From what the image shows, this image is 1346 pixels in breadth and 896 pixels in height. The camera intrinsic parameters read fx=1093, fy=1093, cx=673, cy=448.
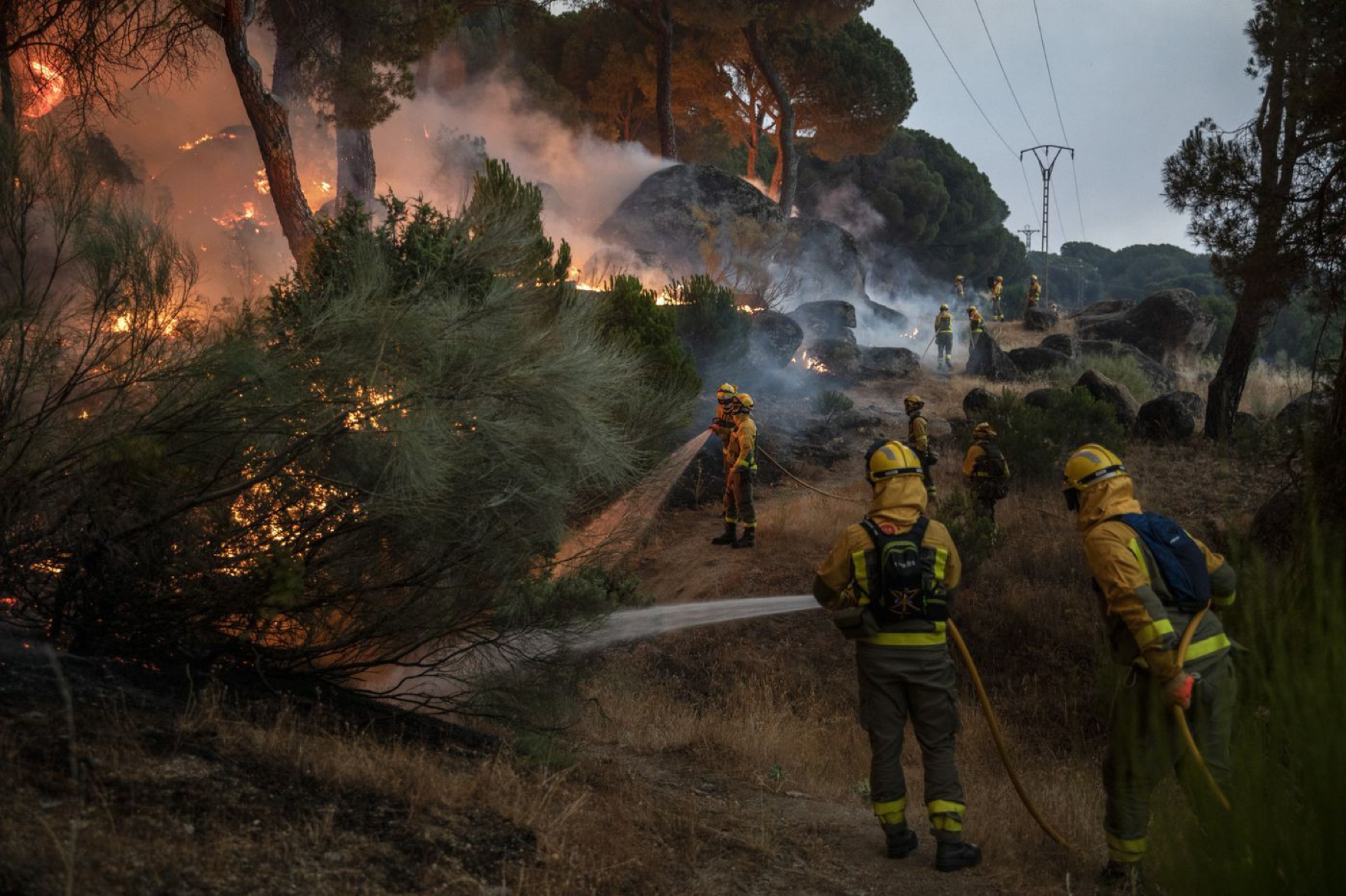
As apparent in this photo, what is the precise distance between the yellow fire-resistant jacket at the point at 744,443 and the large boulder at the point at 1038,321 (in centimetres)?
2305

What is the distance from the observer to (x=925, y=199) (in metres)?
51.1

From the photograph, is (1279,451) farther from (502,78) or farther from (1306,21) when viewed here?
(502,78)

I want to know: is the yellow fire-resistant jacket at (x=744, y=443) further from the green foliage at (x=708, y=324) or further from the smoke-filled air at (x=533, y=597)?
the green foliage at (x=708, y=324)

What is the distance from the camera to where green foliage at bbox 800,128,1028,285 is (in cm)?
4994

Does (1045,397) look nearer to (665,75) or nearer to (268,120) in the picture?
(268,120)

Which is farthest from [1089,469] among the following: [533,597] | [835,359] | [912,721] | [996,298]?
[996,298]

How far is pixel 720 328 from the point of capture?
65.6ft

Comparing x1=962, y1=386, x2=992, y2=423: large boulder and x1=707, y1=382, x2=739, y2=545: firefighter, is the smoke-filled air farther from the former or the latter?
x1=962, y1=386, x2=992, y2=423: large boulder

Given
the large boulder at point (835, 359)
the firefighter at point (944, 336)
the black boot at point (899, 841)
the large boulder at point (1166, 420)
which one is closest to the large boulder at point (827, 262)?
the firefighter at point (944, 336)

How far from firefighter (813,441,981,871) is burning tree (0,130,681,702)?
2.20 metres

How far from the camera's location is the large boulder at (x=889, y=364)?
85.5 feet

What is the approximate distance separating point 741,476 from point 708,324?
280 inches

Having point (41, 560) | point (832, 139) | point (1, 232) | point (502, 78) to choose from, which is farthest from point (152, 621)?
point (832, 139)

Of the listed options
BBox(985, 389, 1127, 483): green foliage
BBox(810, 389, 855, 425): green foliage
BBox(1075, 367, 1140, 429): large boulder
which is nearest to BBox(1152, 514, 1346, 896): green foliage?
BBox(985, 389, 1127, 483): green foliage
